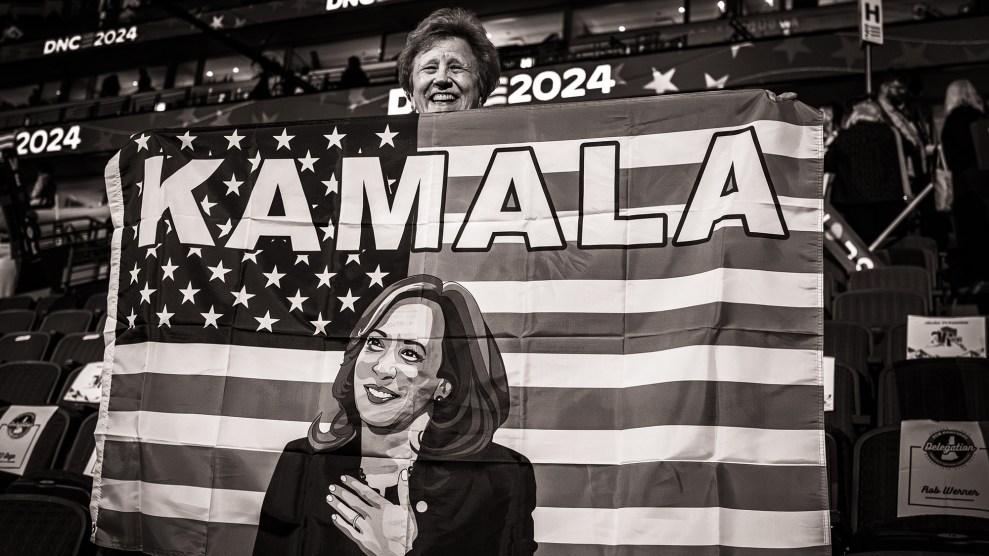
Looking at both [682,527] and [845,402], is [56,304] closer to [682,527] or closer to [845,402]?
[845,402]

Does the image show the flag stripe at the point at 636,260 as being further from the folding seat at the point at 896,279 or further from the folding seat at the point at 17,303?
the folding seat at the point at 17,303

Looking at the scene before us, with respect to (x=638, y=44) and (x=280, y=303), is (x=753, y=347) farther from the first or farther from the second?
(x=638, y=44)

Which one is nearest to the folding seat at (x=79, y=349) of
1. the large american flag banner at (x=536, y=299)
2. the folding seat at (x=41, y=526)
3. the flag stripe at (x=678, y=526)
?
the folding seat at (x=41, y=526)

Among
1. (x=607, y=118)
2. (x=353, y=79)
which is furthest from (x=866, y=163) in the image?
(x=353, y=79)

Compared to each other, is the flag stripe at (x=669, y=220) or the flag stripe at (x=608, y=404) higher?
the flag stripe at (x=669, y=220)

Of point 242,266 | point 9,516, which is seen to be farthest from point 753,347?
point 9,516

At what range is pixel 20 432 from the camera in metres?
4.61

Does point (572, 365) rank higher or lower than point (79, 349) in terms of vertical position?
lower

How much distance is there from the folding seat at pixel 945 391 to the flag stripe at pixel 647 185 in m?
1.93

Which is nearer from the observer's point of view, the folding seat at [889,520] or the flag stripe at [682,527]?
the flag stripe at [682,527]

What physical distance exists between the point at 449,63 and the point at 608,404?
4.70 ft

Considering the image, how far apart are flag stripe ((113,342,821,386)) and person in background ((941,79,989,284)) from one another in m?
4.46

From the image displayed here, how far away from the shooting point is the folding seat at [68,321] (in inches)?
300

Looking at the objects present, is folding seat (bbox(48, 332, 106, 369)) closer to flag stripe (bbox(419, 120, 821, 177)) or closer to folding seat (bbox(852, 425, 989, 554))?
flag stripe (bbox(419, 120, 821, 177))
